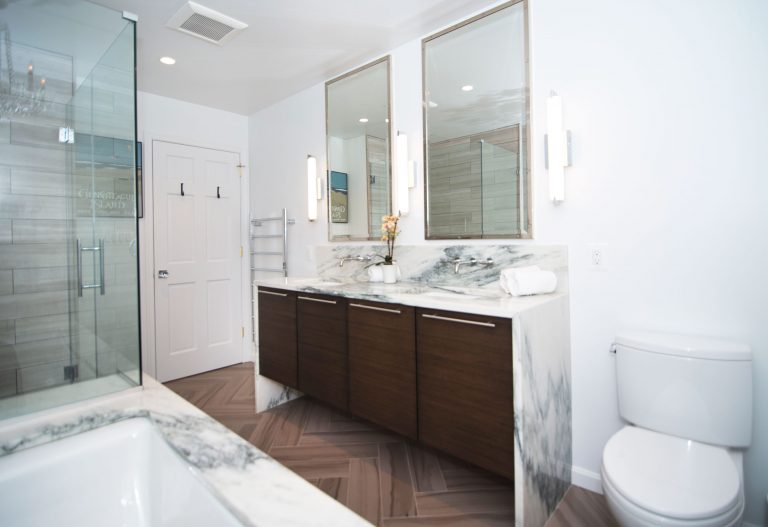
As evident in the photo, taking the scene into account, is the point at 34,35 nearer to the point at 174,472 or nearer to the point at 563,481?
the point at 174,472

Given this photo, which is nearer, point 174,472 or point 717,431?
point 174,472

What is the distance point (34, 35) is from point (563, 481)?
3.01m

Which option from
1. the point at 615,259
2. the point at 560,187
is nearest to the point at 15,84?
the point at 560,187

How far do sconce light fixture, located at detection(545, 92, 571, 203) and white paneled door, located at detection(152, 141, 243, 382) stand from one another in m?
3.07

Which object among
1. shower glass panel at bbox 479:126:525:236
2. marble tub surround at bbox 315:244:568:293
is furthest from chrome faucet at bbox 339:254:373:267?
shower glass panel at bbox 479:126:525:236

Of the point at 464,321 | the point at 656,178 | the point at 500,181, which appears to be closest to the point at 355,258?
the point at 500,181

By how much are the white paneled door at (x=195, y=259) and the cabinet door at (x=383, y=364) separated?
2156mm

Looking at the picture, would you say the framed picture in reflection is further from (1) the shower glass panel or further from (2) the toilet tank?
(2) the toilet tank

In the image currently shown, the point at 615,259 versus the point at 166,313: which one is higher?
the point at 615,259

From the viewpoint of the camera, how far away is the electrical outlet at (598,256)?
1.88 m

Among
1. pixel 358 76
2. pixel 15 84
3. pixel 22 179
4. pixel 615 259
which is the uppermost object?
pixel 358 76

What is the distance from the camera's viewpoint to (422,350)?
1.89 meters

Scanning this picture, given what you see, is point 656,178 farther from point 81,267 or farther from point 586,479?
point 81,267

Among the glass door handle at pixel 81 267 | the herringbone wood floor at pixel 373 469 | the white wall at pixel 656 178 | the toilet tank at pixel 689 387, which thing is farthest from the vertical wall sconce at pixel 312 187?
the toilet tank at pixel 689 387
